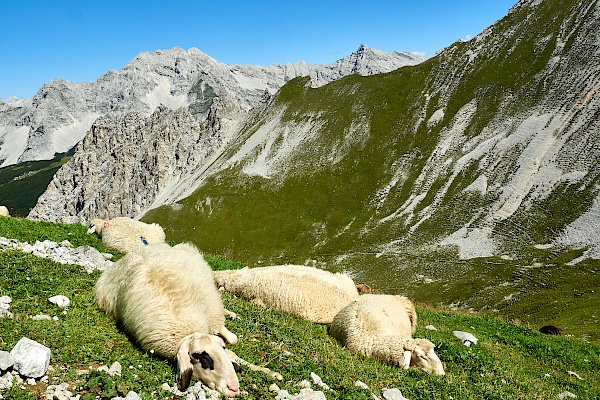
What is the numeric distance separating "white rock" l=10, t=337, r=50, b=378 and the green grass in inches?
10.9

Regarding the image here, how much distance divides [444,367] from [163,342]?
9044 millimetres

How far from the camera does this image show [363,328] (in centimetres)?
1423

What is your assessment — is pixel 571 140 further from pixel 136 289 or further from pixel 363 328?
pixel 136 289

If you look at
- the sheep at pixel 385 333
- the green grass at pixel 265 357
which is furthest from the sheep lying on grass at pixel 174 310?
the sheep at pixel 385 333

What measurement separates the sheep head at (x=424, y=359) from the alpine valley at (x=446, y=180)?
32.8 meters

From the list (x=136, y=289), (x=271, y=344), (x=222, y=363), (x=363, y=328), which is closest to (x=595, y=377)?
(x=363, y=328)

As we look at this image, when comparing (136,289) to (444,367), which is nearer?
(136,289)

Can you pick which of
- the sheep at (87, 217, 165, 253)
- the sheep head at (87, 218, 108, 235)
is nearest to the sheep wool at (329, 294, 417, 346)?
the sheep at (87, 217, 165, 253)

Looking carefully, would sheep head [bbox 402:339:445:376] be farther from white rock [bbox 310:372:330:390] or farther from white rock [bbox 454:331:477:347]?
white rock [bbox 310:372:330:390]

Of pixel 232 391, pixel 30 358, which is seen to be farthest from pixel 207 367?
pixel 30 358

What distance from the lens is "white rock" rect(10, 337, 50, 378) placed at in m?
7.40

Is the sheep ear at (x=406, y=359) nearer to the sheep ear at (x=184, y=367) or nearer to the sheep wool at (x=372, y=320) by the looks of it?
the sheep wool at (x=372, y=320)

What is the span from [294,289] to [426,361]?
6133mm

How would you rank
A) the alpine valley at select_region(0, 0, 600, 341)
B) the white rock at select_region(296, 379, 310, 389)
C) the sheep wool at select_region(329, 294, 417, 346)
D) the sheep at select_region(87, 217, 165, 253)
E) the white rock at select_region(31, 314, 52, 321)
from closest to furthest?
the white rock at select_region(296, 379, 310, 389)
the white rock at select_region(31, 314, 52, 321)
the sheep wool at select_region(329, 294, 417, 346)
the sheep at select_region(87, 217, 165, 253)
the alpine valley at select_region(0, 0, 600, 341)
